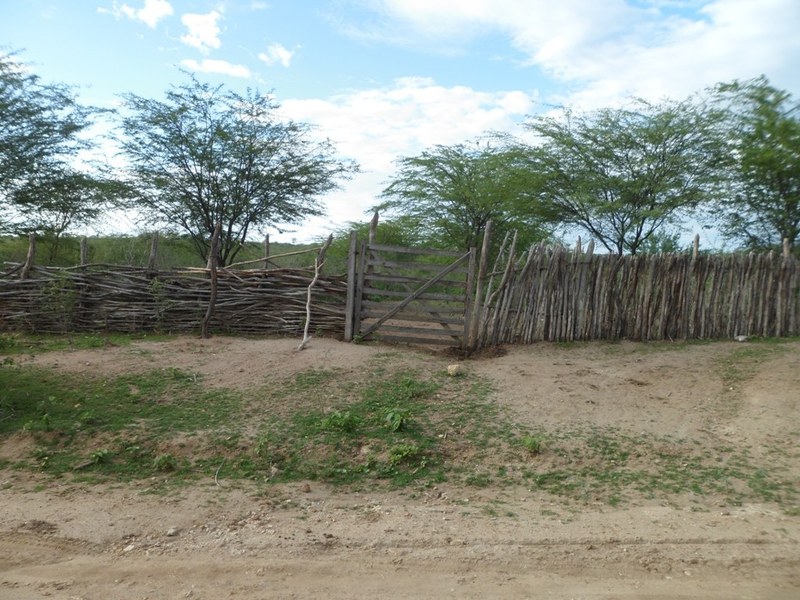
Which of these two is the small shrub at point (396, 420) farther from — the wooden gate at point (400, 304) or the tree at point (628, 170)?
the tree at point (628, 170)

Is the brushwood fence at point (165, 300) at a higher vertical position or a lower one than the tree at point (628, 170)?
lower

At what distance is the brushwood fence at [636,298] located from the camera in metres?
9.41

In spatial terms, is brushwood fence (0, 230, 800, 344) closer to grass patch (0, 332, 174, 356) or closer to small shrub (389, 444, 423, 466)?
grass patch (0, 332, 174, 356)

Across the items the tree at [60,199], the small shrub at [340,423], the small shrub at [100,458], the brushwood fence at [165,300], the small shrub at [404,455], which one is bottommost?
the small shrub at [100,458]

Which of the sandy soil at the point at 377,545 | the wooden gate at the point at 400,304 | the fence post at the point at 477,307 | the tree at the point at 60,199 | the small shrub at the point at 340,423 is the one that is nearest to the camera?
the sandy soil at the point at 377,545

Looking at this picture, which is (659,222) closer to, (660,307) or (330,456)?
(660,307)

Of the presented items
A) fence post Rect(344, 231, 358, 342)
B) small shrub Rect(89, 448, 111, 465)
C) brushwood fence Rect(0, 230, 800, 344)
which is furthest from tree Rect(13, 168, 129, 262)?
small shrub Rect(89, 448, 111, 465)

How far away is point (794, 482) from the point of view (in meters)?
4.88

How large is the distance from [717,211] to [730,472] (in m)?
10.5

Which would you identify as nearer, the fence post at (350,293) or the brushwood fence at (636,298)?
the brushwood fence at (636,298)

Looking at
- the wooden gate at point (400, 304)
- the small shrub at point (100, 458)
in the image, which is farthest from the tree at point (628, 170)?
the small shrub at point (100, 458)

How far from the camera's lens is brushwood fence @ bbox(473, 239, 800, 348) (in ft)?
30.9

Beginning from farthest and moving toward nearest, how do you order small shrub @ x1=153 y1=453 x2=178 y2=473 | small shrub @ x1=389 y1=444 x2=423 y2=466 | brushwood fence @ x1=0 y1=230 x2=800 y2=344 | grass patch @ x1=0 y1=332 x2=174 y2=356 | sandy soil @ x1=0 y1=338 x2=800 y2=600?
brushwood fence @ x1=0 y1=230 x2=800 y2=344
grass patch @ x1=0 y1=332 x2=174 y2=356
small shrub @ x1=389 y1=444 x2=423 y2=466
small shrub @ x1=153 y1=453 x2=178 y2=473
sandy soil @ x1=0 y1=338 x2=800 y2=600

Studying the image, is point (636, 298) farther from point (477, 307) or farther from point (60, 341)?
point (60, 341)
